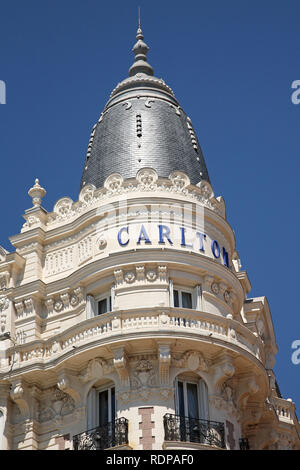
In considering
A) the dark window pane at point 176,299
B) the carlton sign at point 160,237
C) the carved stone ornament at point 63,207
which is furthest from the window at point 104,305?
the carved stone ornament at point 63,207

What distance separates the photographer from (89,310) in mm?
37125

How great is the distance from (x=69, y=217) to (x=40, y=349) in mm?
5755

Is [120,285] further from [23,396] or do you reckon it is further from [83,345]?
[23,396]

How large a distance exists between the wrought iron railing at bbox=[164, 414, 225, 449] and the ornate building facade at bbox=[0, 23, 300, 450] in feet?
0.15

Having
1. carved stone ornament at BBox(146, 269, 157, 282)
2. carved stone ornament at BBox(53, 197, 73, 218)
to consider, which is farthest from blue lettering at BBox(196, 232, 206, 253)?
carved stone ornament at BBox(53, 197, 73, 218)

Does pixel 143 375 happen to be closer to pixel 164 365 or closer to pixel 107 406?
pixel 164 365

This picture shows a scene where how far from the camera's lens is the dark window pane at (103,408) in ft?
114

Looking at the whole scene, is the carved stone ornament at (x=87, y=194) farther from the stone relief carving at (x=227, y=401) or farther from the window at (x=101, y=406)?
the stone relief carving at (x=227, y=401)

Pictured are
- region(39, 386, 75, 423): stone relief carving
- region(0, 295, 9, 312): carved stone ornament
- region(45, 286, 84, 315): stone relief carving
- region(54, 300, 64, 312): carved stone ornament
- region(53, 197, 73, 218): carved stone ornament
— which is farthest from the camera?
region(53, 197, 73, 218): carved stone ornament

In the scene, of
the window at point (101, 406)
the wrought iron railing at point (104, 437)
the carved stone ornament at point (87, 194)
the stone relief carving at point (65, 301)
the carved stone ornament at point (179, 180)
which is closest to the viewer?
the wrought iron railing at point (104, 437)

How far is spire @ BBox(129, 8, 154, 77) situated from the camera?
4606 cm

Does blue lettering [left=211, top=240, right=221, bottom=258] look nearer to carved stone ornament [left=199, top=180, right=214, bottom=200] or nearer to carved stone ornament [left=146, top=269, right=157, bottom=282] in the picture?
carved stone ornament [left=199, top=180, right=214, bottom=200]

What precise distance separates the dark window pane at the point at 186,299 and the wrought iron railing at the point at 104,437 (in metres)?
5.36

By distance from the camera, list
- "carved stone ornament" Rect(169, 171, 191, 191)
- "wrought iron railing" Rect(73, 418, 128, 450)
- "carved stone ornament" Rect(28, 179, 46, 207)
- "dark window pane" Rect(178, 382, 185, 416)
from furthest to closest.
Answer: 1. "carved stone ornament" Rect(28, 179, 46, 207)
2. "carved stone ornament" Rect(169, 171, 191, 191)
3. "dark window pane" Rect(178, 382, 185, 416)
4. "wrought iron railing" Rect(73, 418, 128, 450)
